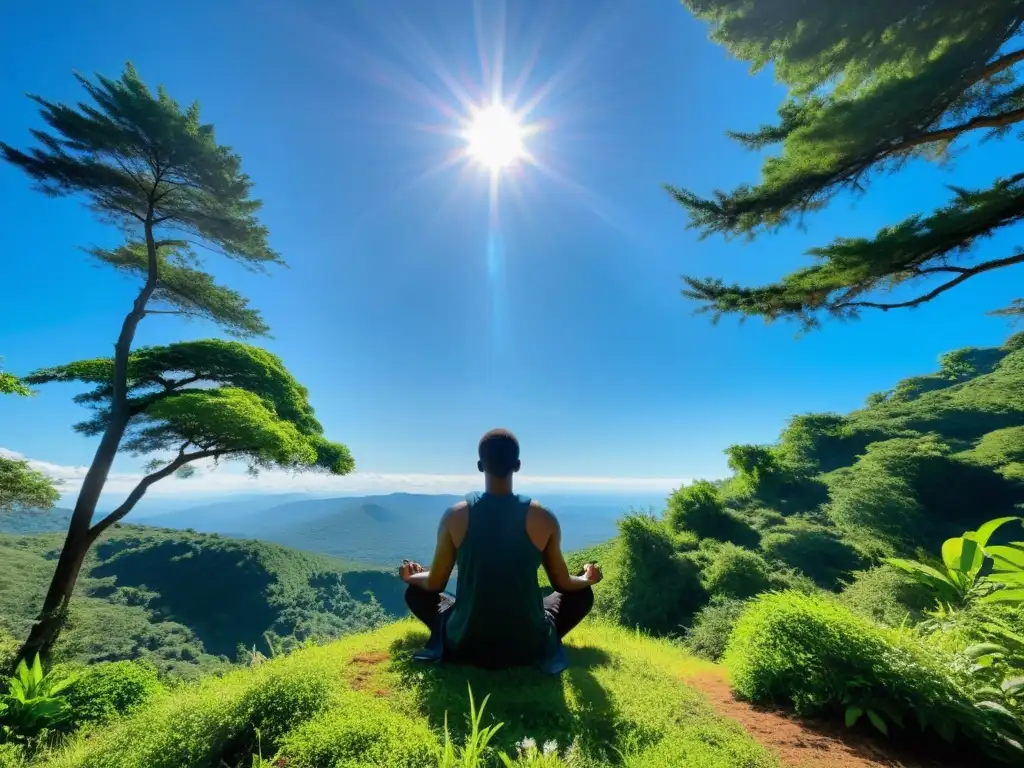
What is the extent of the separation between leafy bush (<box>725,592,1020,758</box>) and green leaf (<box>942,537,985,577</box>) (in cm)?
203

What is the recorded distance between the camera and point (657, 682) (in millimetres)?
3480

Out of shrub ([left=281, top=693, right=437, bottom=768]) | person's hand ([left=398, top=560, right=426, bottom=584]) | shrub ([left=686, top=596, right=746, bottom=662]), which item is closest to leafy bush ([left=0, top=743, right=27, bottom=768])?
shrub ([left=281, top=693, right=437, bottom=768])

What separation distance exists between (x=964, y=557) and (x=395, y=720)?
20.5 feet

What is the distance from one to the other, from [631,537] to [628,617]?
1.92m

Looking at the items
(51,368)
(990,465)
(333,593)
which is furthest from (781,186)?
(333,593)

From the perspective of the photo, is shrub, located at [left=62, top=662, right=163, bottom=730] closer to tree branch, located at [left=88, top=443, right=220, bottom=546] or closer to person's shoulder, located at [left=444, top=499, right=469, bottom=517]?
A: tree branch, located at [left=88, top=443, right=220, bottom=546]

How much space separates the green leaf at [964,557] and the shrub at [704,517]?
11864 millimetres

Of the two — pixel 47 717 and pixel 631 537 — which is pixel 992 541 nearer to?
pixel 631 537

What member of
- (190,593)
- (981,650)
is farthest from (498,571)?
(190,593)

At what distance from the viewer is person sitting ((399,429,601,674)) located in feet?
10.3

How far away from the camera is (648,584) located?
10141mm

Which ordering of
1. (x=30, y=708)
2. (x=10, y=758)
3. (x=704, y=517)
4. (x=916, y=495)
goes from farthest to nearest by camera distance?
(x=916, y=495) → (x=704, y=517) → (x=30, y=708) → (x=10, y=758)

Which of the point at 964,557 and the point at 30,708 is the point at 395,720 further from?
the point at 964,557

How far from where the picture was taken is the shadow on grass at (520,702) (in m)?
2.47
